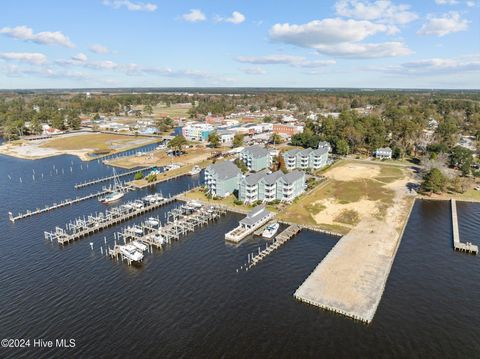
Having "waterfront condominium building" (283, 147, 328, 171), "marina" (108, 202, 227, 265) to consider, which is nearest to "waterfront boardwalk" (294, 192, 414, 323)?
"marina" (108, 202, 227, 265)

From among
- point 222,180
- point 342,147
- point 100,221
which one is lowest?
point 100,221

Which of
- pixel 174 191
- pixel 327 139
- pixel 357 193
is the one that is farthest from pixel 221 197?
pixel 327 139

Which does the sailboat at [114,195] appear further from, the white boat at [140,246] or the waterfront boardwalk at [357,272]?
the waterfront boardwalk at [357,272]

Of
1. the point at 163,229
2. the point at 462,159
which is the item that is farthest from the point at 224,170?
the point at 462,159

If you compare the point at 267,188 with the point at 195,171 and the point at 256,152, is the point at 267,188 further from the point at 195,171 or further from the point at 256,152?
the point at 195,171

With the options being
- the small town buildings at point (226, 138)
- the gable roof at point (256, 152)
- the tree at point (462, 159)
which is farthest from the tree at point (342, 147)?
the small town buildings at point (226, 138)
